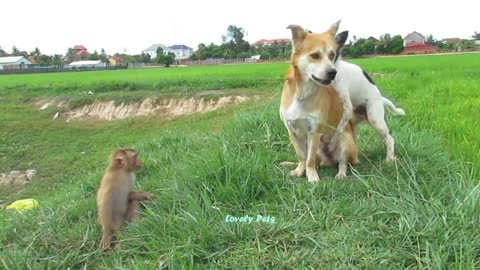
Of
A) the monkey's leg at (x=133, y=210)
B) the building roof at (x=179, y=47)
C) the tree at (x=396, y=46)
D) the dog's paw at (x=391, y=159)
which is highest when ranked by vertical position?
the building roof at (x=179, y=47)

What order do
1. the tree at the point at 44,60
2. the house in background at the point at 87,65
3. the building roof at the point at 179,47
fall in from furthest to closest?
the building roof at the point at 179,47 < the tree at the point at 44,60 < the house in background at the point at 87,65

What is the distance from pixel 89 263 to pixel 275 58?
2393 inches

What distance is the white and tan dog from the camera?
11.4 ft

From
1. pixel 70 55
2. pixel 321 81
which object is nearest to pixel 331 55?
pixel 321 81

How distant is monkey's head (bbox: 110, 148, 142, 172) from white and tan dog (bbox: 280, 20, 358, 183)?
1.33m

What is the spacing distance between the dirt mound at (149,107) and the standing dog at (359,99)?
1515 centimetres

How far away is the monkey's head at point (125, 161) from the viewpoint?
11.9ft

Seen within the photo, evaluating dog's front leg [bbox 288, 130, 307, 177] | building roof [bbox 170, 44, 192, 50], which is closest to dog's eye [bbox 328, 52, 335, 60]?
dog's front leg [bbox 288, 130, 307, 177]

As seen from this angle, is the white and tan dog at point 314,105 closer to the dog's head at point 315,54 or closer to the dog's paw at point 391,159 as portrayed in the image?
the dog's head at point 315,54

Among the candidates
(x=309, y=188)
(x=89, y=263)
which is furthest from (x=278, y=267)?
(x=89, y=263)

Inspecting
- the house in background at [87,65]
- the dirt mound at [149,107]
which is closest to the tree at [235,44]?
the house in background at [87,65]

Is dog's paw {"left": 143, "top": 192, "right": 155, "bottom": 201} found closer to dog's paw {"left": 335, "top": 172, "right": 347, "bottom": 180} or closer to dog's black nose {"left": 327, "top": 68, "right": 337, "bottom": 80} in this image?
dog's paw {"left": 335, "top": 172, "right": 347, "bottom": 180}

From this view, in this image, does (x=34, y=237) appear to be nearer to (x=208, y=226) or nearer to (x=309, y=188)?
(x=208, y=226)

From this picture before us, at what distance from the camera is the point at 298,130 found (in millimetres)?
3885
